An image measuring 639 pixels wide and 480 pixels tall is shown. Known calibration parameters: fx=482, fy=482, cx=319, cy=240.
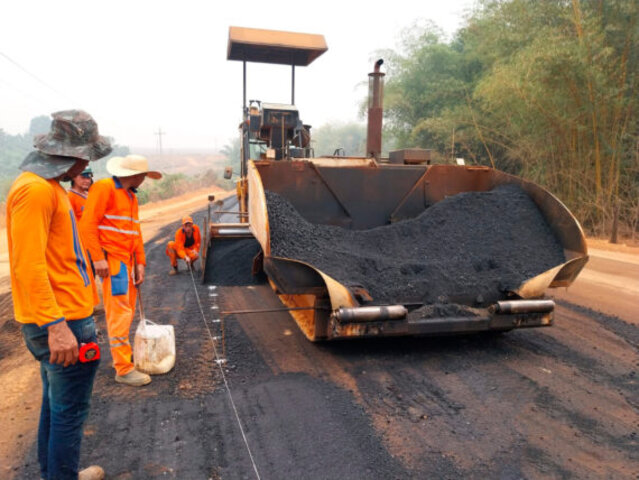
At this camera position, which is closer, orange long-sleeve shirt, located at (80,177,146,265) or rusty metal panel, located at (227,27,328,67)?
orange long-sleeve shirt, located at (80,177,146,265)

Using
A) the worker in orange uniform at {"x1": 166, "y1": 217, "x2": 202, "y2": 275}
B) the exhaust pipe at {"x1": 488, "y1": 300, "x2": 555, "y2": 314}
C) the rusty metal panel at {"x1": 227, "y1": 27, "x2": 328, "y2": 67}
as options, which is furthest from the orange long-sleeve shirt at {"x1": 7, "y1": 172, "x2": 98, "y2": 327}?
the rusty metal panel at {"x1": 227, "y1": 27, "x2": 328, "y2": 67}

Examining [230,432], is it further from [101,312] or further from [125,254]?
[101,312]

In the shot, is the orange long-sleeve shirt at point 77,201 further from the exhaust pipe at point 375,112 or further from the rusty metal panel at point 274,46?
the rusty metal panel at point 274,46

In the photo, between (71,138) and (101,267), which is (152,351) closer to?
(101,267)

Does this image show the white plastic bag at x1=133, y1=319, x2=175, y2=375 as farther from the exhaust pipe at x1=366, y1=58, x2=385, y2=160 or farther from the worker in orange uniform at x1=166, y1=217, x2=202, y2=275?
the exhaust pipe at x1=366, y1=58, x2=385, y2=160

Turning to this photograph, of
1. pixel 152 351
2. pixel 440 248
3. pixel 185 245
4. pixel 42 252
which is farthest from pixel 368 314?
pixel 185 245

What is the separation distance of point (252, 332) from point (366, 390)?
1389mm

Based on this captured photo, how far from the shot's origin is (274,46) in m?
6.93

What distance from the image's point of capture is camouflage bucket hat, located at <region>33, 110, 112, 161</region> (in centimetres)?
186

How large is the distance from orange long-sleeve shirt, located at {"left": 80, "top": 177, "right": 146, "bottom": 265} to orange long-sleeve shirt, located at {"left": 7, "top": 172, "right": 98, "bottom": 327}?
3.86ft

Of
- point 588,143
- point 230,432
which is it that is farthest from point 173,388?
point 588,143

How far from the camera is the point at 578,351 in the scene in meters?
3.68

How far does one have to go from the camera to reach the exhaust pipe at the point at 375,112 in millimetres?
5383

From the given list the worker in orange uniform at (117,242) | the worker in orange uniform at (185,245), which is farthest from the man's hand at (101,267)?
the worker in orange uniform at (185,245)
